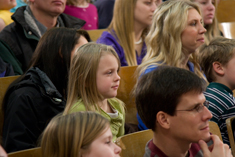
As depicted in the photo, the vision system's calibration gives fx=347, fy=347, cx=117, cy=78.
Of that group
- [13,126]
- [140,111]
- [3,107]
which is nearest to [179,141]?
[140,111]

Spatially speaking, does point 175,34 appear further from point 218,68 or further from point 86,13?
point 86,13

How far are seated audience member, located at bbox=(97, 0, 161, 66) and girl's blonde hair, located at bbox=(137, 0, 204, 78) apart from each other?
1.23 ft

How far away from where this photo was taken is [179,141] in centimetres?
165

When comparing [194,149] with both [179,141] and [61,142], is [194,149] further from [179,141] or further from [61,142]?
[61,142]

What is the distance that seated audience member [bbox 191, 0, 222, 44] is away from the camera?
3506mm

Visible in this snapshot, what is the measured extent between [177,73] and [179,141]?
0.32 m

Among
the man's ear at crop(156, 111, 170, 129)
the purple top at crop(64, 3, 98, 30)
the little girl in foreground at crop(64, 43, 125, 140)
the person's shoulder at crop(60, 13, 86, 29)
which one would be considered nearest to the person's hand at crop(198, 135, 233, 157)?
the man's ear at crop(156, 111, 170, 129)

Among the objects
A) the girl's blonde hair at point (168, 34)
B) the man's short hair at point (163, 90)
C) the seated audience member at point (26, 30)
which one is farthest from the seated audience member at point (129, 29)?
the man's short hair at point (163, 90)

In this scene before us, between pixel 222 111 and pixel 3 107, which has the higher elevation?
pixel 3 107

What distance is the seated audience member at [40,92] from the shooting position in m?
1.82

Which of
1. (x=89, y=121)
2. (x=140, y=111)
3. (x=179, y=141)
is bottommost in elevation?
(x=179, y=141)

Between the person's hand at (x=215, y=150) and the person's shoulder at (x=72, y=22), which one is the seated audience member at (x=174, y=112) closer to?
the person's hand at (x=215, y=150)

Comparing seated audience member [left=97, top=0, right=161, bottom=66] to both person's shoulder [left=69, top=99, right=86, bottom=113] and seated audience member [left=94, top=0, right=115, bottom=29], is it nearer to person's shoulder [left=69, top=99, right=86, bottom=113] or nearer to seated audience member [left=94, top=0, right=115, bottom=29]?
seated audience member [left=94, top=0, right=115, bottom=29]

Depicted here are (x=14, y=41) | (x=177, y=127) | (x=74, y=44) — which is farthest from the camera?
(x=14, y=41)
